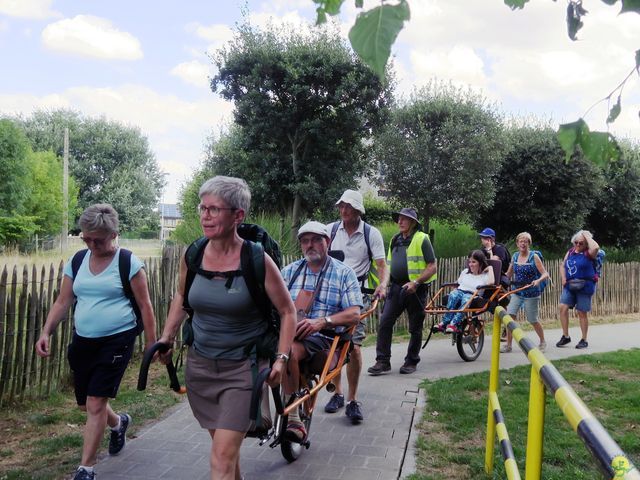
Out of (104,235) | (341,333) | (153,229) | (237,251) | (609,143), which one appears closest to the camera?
(609,143)

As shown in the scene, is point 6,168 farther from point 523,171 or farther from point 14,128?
point 523,171

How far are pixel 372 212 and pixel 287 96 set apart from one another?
196 inches

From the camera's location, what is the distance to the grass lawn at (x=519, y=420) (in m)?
4.48

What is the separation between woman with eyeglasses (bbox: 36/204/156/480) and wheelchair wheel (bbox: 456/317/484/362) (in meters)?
5.06

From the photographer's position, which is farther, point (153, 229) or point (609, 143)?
point (153, 229)

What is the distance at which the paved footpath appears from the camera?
171 inches

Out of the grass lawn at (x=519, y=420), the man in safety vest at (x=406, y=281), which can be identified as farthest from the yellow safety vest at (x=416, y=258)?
the grass lawn at (x=519, y=420)

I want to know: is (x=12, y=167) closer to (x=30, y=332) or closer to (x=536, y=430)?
(x=30, y=332)

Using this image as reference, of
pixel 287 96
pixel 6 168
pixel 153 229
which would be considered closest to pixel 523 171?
pixel 287 96

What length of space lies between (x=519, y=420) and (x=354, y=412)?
4.76 ft

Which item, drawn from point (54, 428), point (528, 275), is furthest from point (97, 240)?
point (528, 275)

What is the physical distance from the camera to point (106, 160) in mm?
53688

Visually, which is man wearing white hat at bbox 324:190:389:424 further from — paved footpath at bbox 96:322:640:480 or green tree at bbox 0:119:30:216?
green tree at bbox 0:119:30:216

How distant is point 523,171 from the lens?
18391mm
